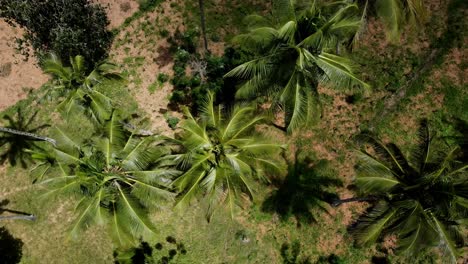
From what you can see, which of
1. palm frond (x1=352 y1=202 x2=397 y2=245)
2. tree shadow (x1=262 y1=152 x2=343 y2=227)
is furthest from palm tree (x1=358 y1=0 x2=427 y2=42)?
tree shadow (x1=262 y1=152 x2=343 y2=227)

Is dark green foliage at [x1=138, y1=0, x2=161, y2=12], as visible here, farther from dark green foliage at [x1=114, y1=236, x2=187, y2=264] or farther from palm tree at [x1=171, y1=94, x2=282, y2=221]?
dark green foliage at [x1=114, y1=236, x2=187, y2=264]

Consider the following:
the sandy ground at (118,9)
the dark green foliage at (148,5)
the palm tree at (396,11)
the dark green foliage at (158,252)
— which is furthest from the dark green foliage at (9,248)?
the palm tree at (396,11)

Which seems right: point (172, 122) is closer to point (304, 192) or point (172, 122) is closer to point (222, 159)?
point (222, 159)

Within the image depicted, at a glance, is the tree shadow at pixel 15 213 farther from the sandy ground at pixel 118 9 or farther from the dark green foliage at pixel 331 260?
the dark green foliage at pixel 331 260

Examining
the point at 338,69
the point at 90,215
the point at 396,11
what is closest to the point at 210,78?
the point at 338,69

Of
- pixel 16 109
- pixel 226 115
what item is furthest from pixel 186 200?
pixel 16 109

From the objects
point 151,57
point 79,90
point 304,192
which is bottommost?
point 304,192
